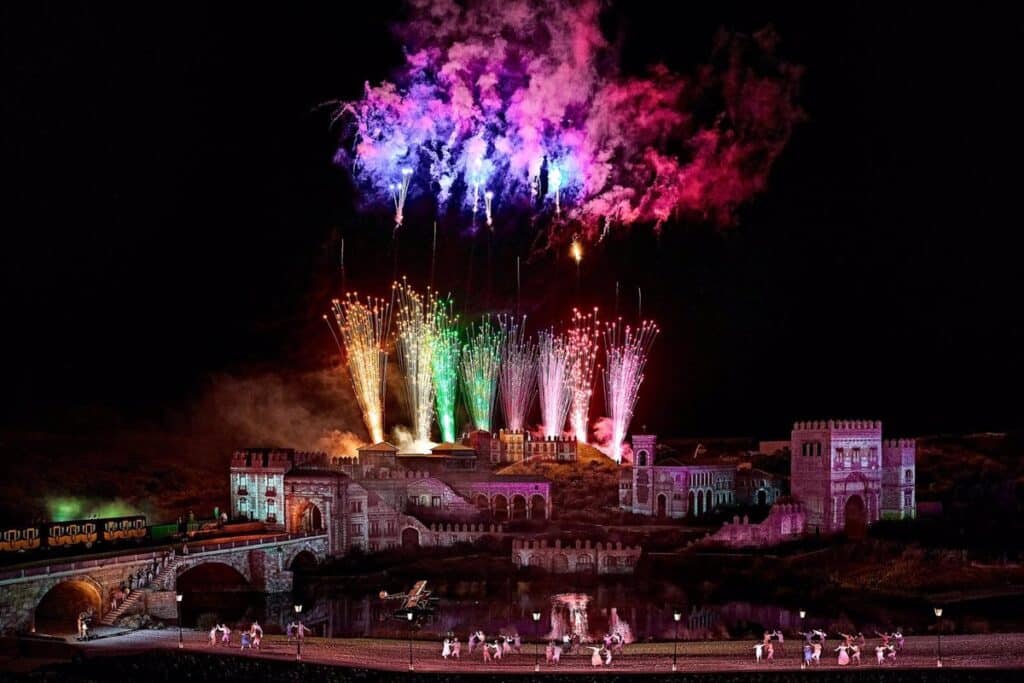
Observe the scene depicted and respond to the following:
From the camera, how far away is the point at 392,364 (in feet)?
366

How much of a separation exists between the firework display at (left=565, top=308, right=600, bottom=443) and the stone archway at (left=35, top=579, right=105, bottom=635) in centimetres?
4509

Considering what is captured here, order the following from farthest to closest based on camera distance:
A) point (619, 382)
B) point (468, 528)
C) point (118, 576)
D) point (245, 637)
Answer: point (619, 382) < point (468, 528) < point (118, 576) < point (245, 637)

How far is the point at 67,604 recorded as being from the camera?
56.5m

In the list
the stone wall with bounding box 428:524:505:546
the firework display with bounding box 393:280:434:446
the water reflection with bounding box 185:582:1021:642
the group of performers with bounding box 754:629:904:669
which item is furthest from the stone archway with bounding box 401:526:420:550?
the group of performers with bounding box 754:629:904:669

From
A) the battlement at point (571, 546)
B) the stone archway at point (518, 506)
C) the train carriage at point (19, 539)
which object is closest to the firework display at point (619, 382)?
the stone archway at point (518, 506)

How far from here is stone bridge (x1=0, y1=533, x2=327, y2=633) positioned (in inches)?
2018

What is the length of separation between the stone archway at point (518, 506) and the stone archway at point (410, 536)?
753 centimetres

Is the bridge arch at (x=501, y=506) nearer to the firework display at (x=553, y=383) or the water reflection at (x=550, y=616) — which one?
the firework display at (x=553, y=383)

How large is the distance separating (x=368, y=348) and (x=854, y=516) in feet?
122

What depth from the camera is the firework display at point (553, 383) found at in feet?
309

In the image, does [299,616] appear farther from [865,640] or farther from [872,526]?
[872,526]

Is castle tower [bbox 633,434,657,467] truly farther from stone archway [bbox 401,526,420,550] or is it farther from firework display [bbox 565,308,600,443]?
firework display [bbox 565,308,600,443]

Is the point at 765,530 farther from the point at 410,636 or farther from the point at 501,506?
the point at 410,636

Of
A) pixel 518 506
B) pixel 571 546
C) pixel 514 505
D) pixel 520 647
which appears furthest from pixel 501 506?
pixel 520 647
